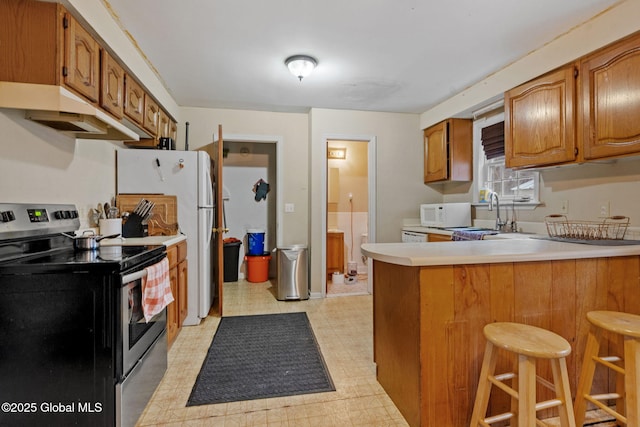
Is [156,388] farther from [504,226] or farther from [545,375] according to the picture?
[504,226]

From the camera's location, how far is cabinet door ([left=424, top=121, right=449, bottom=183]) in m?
3.85

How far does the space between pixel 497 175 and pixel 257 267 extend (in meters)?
3.30

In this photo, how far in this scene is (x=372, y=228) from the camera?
4160 mm

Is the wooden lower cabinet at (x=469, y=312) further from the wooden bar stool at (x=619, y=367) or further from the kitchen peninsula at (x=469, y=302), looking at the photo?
the wooden bar stool at (x=619, y=367)

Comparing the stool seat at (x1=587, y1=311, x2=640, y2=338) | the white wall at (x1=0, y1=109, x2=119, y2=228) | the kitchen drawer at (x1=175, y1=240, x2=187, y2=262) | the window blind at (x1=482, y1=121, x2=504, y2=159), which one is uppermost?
the window blind at (x1=482, y1=121, x2=504, y2=159)

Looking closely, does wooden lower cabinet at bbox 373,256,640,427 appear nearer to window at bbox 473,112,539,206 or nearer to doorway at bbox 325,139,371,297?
window at bbox 473,112,539,206

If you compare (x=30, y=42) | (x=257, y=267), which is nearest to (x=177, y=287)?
(x=30, y=42)

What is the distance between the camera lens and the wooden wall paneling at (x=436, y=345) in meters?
1.49

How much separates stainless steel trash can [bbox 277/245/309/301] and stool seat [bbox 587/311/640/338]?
276 centimetres

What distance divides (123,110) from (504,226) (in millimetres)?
3582

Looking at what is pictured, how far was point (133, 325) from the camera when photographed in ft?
5.31

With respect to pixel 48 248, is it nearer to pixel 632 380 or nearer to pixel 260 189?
pixel 632 380

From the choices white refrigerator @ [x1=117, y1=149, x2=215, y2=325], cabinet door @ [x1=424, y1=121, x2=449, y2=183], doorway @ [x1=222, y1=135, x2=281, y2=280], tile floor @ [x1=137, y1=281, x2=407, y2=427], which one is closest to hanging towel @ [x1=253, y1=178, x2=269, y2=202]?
doorway @ [x1=222, y1=135, x2=281, y2=280]

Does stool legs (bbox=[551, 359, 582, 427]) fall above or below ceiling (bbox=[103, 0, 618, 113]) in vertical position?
below
